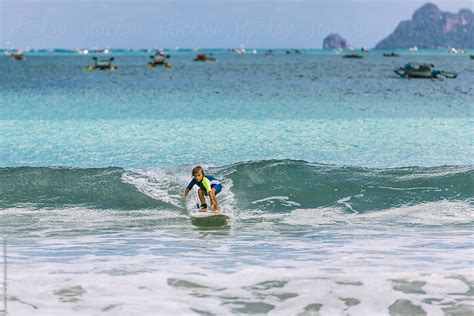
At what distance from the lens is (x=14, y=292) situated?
11406 millimetres

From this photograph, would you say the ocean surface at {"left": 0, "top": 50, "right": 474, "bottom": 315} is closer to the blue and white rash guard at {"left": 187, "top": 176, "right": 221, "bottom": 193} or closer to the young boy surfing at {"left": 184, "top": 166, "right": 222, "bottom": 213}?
the young boy surfing at {"left": 184, "top": 166, "right": 222, "bottom": 213}

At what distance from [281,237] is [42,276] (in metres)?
5.34

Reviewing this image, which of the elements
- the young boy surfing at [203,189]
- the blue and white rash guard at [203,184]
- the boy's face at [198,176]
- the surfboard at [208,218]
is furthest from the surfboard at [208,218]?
the boy's face at [198,176]

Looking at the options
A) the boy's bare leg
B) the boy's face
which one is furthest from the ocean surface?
the boy's face

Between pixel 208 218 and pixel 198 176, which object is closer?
pixel 198 176

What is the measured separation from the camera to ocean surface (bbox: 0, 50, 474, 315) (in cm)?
1132

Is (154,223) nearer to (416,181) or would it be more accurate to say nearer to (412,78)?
(416,181)

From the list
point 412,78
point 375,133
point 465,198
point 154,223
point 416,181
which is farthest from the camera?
point 412,78

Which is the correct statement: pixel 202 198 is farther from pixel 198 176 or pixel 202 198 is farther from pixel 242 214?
pixel 242 214

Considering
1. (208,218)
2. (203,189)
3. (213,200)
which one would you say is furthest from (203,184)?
(208,218)

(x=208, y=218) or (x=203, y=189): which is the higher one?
(x=203, y=189)

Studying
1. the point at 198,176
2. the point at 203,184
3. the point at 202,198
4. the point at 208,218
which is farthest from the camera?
the point at 202,198

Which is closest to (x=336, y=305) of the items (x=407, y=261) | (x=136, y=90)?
(x=407, y=261)

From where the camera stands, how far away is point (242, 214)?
62.6 feet
